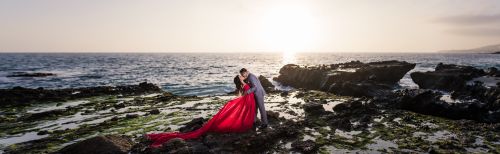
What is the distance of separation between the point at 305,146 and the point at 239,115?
308cm

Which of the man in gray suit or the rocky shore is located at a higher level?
the man in gray suit

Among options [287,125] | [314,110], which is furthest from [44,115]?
[314,110]

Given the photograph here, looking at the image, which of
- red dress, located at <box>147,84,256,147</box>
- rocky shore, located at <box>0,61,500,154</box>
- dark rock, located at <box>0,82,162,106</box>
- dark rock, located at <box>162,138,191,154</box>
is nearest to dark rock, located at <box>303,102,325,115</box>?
rocky shore, located at <box>0,61,500,154</box>

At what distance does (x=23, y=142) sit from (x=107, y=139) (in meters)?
4.45

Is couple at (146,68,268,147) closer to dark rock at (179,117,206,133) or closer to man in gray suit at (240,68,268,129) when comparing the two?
man in gray suit at (240,68,268,129)

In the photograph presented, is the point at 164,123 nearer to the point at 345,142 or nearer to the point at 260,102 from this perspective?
the point at 260,102

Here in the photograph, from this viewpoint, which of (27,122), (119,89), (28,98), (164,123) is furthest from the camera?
(119,89)

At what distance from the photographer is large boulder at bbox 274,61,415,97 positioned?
88.3 feet

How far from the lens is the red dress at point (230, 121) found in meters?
12.2

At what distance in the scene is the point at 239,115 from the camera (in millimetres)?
13242

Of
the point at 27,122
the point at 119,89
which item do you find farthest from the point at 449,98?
the point at 119,89

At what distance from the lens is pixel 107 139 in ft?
36.1

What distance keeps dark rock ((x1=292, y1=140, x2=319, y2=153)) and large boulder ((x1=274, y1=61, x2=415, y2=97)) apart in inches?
625

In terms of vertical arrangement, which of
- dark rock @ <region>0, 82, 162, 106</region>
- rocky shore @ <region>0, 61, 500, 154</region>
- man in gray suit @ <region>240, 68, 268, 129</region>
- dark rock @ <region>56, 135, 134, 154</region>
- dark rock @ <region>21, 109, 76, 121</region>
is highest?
man in gray suit @ <region>240, 68, 268, 129</region>
